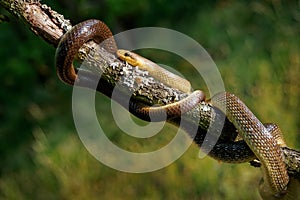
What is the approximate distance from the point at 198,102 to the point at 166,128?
9.50 ft

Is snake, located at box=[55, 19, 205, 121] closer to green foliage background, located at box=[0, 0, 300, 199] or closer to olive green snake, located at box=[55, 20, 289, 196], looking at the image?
olive green snake, located at box=[55, 20, 289, 196]

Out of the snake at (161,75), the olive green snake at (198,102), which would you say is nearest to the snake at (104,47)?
the olive green snake at (198,102)

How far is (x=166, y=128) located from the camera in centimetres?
431

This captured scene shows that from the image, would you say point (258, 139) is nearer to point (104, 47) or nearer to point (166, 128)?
point (104, 47)

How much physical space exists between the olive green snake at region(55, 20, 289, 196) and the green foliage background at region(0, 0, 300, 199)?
2470 mm

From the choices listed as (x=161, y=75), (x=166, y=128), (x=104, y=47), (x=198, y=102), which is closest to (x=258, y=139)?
(x=198, y=102)

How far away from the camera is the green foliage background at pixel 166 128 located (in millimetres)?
4094

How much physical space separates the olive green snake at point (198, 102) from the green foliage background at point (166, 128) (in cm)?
247

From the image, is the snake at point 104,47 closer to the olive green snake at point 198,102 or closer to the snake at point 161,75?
the olive green snake at point 198,102

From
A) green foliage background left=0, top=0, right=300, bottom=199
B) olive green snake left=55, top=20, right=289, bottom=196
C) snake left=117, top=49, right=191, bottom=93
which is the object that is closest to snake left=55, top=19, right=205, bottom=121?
olive green snake left=55, top=20, right=289, bottom=196

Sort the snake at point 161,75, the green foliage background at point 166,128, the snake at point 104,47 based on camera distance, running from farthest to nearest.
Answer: the green foliage background at point 166,128, the snake at point 161,75, the snake at point 104,47

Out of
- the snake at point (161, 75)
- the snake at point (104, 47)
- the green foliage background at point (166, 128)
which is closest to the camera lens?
the snake at point (104, 47)

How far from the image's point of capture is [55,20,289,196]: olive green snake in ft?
4.56

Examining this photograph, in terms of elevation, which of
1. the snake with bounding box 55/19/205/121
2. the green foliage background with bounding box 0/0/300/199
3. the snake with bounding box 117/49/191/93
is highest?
the snake with bounding box 55/19/205/121
